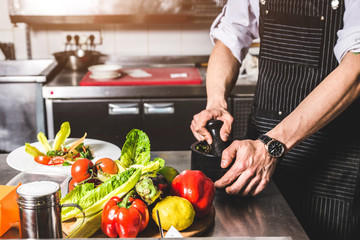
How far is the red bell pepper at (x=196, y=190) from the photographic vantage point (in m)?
1.05

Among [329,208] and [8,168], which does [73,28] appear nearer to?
[8,168]

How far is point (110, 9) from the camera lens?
3.03 metres

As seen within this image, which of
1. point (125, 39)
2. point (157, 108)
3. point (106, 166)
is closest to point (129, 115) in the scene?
point (157, 108)

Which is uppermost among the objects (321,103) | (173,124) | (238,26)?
(238,26)

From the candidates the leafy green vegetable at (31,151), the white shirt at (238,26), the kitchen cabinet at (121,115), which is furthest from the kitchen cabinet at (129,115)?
the leafy green vegetable at (31,151)

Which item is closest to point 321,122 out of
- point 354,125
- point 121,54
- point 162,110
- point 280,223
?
point 354,125

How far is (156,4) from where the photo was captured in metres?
3.03

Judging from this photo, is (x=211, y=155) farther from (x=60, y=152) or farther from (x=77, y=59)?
(x=77, y=59)

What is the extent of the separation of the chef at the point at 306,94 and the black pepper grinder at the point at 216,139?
0.09 feet

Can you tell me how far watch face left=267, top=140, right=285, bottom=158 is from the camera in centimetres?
123

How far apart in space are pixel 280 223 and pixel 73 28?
266 cm

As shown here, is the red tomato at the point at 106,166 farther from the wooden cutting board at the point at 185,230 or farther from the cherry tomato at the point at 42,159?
the cherry tomato at the point at 42,159

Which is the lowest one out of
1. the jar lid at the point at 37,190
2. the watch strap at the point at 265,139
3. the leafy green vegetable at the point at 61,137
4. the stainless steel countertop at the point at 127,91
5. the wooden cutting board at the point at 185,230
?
the stainless steel countertop at the point at 127,91

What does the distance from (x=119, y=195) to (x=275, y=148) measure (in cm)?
46
